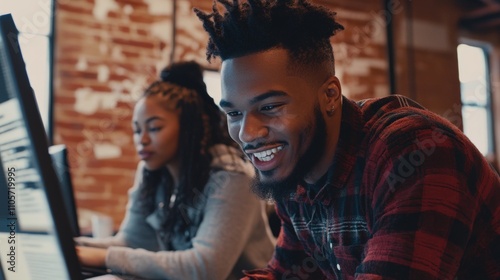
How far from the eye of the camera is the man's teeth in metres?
1.05

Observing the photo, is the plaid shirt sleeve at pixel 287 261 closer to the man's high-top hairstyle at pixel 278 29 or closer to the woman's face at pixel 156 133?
the man's high-top hairstyle at pixel 278 29

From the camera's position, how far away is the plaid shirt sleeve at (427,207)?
850 mm

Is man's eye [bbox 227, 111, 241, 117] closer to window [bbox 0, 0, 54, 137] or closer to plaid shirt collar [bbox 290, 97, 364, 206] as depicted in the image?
plaid shirt collar [bbox 290, 97, 364, 206]

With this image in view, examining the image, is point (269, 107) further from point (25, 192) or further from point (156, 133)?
point (156, 133)

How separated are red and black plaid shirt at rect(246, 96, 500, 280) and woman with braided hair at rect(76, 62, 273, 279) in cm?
44

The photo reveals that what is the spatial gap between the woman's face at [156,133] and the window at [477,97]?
3932 millimetres

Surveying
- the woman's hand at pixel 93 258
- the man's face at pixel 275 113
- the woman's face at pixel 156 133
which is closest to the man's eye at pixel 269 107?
the man's face at pixel 275 113

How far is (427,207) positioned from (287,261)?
55 centimetres

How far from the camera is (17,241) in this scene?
2.55 ft

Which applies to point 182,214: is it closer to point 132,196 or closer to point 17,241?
point 132,196

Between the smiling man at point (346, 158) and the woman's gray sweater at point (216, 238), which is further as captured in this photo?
the woman's gray sweater at point (216, 238)

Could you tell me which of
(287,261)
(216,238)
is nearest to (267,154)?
(287,261)

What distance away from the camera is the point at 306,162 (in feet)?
3.54

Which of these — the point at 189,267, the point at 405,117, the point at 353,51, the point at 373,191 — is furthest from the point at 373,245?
the point at 353,51
